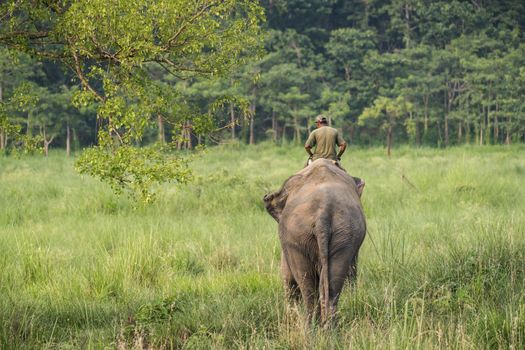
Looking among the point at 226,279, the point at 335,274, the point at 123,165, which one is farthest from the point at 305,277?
the point at 226,279

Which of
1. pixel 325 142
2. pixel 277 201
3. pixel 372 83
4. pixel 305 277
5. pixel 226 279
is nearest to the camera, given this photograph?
pixel 305 277

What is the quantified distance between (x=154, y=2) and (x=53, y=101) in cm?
3154

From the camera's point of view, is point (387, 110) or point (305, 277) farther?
point (387, 110)

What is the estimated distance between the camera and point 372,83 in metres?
50.2

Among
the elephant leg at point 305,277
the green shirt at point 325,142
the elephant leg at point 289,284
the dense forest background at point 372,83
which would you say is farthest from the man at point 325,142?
the dense forest background at point 372,83

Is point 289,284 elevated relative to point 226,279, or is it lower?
elevated

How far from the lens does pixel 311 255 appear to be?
19.0 feet

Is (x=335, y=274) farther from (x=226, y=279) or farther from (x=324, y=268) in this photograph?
(x=226, y=279)

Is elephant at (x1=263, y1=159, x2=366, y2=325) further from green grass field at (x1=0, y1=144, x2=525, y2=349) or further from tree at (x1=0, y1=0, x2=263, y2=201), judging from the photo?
tree at (x1=0, y1=0, x2=263, y2=201)

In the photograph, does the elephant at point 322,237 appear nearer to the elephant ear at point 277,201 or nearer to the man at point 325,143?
the elephant ear at point 277,201

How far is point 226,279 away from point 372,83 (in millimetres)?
43502

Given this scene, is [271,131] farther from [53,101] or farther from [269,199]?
[269,199]

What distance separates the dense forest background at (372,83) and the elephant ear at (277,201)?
3105cm

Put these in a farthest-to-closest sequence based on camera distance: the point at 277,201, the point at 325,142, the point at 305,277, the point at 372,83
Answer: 1. the point at 372,83
2. the point at 325,142
3. the point at 277,201
4. the point at 305,277
